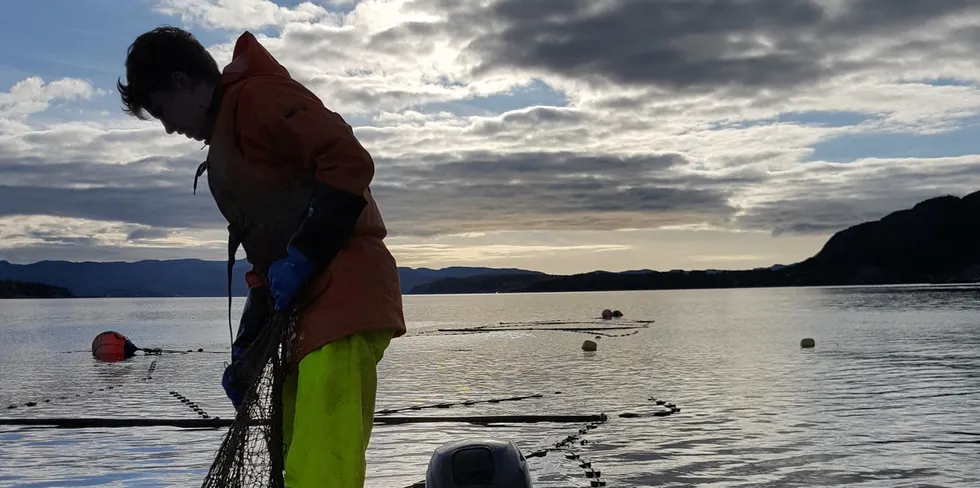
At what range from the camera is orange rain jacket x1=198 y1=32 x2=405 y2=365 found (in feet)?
10.00

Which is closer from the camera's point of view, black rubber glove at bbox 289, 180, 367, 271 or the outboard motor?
black rubber glove at bbox 289, 180, 367, 271

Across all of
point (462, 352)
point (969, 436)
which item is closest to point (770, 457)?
point (969, 436)

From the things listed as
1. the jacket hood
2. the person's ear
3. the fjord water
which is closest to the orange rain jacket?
the jacket hood

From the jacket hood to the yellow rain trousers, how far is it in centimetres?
102

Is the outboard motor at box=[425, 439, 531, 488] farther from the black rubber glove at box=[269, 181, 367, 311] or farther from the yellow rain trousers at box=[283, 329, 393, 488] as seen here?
the black rubber glove at box=[269, 181, 367, 311]

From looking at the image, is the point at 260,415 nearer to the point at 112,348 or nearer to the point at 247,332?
the point at 247,332

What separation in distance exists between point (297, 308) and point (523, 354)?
94.6ft

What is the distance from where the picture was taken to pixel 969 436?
11.8m

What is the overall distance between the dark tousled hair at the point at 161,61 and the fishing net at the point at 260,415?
931 mm

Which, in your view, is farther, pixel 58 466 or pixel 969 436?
pixel 969 436

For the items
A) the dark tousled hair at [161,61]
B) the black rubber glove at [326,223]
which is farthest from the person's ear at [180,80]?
the black rubber glove at [326,223]

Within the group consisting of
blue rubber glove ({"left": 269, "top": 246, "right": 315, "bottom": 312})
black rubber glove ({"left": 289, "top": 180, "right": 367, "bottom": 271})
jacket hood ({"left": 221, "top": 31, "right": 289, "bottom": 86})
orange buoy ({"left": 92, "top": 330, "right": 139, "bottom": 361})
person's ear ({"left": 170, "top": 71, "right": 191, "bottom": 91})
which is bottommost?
orange buoy ({"left": 92, "top": 330, "right": 139, "bottom": 361})

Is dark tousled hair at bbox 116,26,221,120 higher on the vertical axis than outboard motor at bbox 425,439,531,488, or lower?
higher

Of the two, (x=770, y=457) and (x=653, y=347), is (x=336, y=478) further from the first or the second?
(x=653, y=347)
